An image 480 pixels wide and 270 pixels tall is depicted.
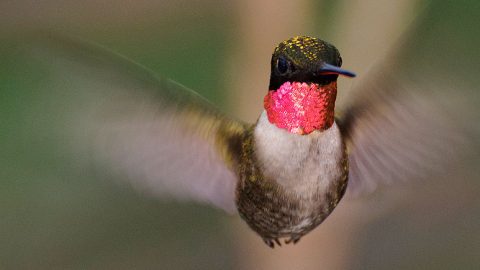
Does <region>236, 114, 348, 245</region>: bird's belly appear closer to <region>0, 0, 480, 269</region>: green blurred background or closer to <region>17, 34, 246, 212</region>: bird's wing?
<region>17, 34, 246, 212</region>: bird's wing

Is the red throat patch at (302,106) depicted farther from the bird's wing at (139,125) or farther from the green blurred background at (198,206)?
the green blurred background at (198,206)

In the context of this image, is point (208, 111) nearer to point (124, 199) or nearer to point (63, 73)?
point (63, 73)

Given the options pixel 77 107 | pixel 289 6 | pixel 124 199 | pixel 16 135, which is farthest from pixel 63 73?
pixel 16 135

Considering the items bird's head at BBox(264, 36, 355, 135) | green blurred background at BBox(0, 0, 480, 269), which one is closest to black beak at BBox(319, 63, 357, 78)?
bird's head at BBox(264, 36, 355, 135)

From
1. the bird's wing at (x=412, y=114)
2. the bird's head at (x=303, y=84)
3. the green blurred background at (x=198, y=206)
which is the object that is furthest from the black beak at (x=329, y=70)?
the green blurred background at (x=198, y=206)

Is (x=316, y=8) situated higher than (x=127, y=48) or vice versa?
(x=316, y=8)

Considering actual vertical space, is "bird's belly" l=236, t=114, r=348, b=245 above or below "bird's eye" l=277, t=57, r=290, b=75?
below
